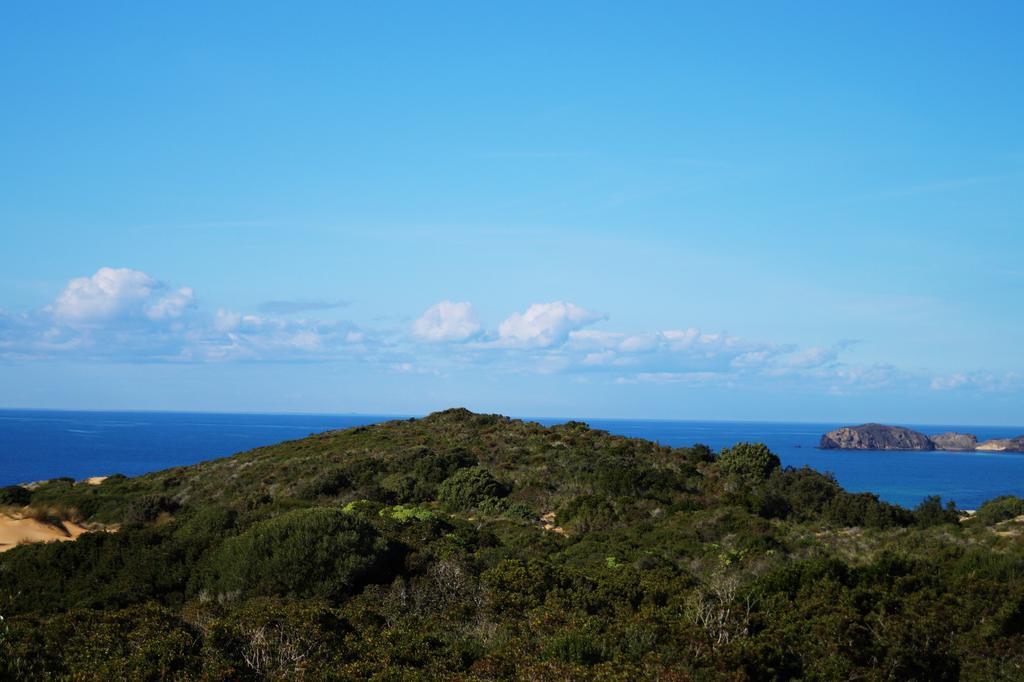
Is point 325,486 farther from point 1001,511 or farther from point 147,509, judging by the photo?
point 1001,511

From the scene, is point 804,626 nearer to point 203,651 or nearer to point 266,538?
point 203,651

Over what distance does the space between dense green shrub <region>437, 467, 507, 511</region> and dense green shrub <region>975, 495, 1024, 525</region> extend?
18963 millimetres

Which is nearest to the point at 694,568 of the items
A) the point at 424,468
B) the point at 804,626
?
the point at 804,626

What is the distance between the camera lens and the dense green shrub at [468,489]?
107 ft

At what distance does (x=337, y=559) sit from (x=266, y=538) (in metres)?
1.92

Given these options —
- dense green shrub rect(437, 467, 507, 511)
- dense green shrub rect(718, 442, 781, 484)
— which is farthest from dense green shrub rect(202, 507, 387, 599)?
dense green shrub rect(718, 442, 781, 484)

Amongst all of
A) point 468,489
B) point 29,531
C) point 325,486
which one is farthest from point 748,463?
point 29,531

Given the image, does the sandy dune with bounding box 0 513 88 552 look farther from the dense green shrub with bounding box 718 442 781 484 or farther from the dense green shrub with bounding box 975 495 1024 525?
the dense green shrub with bounding box 975 495 1024 525

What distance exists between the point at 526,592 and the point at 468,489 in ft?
61.9

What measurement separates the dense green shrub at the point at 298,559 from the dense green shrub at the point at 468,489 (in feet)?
49.2

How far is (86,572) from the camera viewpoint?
17.6 metres

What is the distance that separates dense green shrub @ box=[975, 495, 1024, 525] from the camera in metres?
28.9

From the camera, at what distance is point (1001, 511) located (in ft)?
98.8

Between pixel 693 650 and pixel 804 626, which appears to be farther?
pixel 804 626
